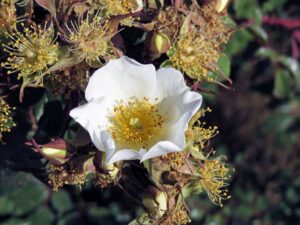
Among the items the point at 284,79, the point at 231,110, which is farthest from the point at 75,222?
the point at 231,110

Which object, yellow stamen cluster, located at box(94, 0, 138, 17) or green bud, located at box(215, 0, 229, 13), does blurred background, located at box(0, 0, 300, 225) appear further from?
yellow stamen cluster, located at box(94, 0, 138, 17)

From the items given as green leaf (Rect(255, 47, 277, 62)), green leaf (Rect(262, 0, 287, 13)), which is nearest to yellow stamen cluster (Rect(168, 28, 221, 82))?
green leaf (Rect(255, 47, 277, 62))

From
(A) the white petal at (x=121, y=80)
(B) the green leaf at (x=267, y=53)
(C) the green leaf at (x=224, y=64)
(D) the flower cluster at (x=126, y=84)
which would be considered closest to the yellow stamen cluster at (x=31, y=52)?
(D) the flower cluster at (x=126, y=84)

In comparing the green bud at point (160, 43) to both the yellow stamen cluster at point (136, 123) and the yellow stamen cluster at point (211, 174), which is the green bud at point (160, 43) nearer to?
the yellow stamen cluster at point (136, 123)

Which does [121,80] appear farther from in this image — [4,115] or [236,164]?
[236,164]

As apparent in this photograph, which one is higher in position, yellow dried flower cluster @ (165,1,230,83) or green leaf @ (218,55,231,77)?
yellow dried flower cluster @ (165,1,230,83)

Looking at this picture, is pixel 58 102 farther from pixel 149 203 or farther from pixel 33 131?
pixel 149 203
